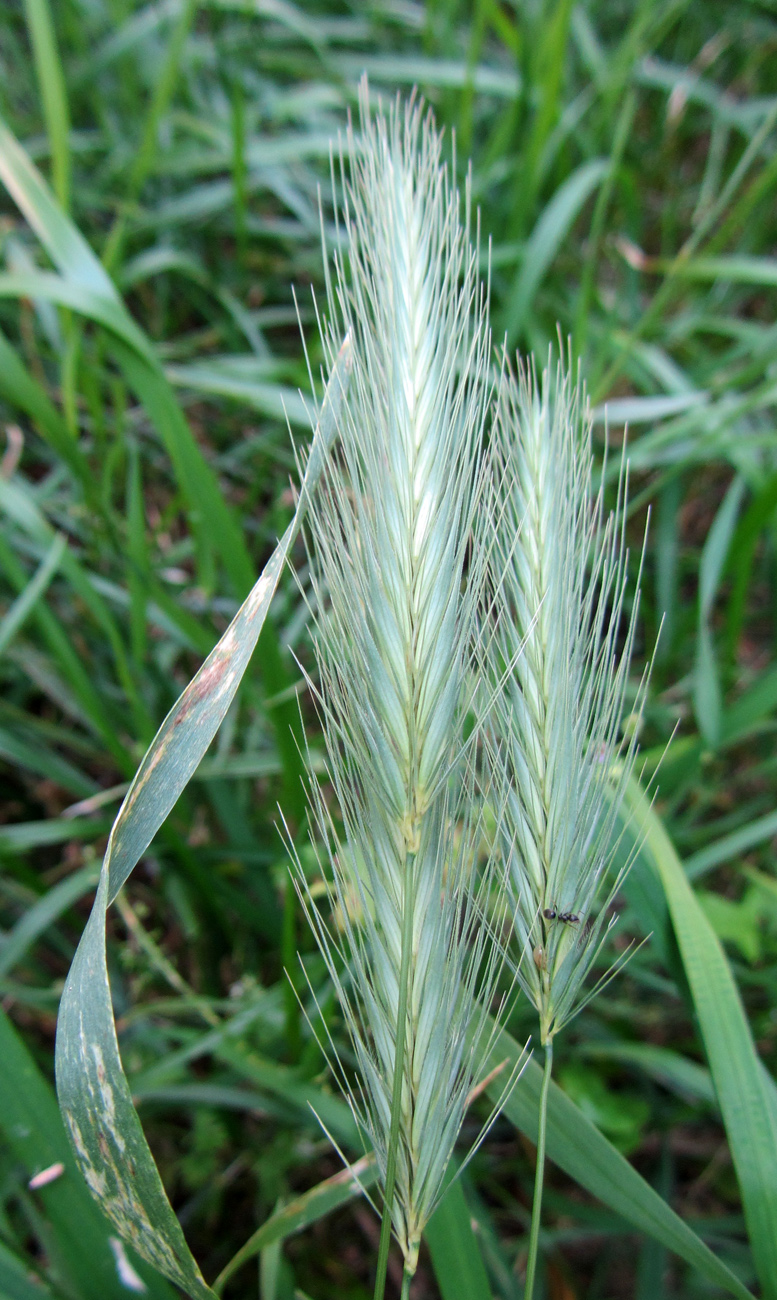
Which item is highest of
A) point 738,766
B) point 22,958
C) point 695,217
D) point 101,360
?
point 101,360

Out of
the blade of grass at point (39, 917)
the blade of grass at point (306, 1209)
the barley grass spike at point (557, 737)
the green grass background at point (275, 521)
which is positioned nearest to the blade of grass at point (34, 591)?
the green grass background at point (275, 521)

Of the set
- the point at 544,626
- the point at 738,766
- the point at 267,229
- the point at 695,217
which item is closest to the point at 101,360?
the point at 267,229

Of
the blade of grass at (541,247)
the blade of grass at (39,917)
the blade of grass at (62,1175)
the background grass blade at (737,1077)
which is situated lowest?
the background grass blade at (737,1077)

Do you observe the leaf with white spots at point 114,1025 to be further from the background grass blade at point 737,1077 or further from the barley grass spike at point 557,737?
the background grass blade at point 737,1077

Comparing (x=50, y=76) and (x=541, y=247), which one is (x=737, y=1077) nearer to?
(x=541, y=247)

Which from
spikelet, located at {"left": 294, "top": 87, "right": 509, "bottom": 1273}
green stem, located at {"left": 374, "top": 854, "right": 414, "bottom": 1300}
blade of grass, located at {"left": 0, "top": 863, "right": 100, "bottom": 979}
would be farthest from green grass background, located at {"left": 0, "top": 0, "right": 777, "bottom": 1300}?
green stem, located at {"left": 374, "top": 854, "right": 414, "bottom": 1300}

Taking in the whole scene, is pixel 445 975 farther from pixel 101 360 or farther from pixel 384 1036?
pixel 101 360

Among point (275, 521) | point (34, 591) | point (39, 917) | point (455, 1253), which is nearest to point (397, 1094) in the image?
point (455, 1253)

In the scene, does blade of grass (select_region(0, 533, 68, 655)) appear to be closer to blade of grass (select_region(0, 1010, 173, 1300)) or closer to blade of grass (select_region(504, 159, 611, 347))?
blade of grass (select_region(0, 1010, 173, 1300))
